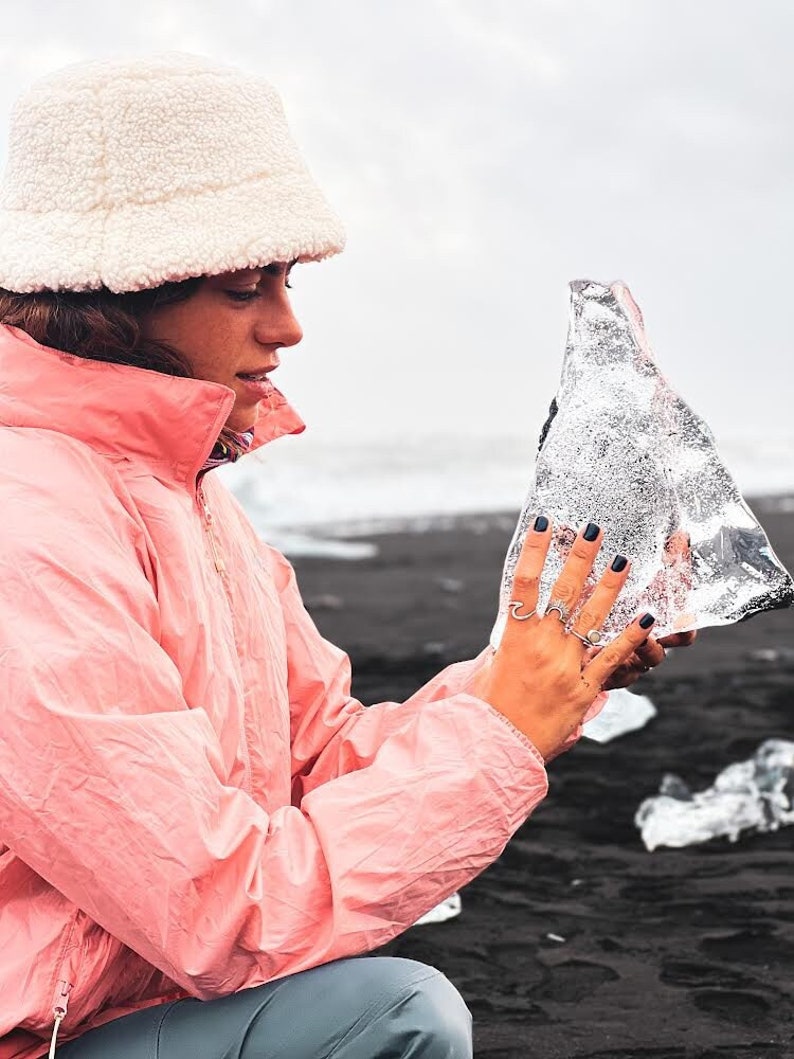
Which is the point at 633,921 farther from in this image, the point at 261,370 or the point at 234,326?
the point at 234,326

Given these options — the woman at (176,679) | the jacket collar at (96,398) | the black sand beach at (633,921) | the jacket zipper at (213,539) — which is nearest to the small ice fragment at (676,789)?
the black sand beach at (633,921)

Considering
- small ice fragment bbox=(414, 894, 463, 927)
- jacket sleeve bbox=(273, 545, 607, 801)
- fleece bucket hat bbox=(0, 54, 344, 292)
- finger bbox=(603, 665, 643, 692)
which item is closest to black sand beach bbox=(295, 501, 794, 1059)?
small ice fragment bbox=(414, 894, 463, 927)

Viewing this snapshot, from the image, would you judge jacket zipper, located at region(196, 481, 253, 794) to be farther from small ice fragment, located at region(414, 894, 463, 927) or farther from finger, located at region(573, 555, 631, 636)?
small ice fragment, located at region(414, 894, 463, 927)

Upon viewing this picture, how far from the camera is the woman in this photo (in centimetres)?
210

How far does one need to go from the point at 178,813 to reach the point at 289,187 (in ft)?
3.56

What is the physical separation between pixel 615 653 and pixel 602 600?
10 centimetres

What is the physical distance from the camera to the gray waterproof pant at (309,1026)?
2297 millimetres

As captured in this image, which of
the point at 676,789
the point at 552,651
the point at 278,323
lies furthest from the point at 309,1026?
the point at 676,789

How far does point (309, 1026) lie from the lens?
2307 millimetres

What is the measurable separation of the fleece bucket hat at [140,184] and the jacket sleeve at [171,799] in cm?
36

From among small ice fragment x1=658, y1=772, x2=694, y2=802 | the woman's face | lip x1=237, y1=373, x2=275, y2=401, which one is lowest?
small ice fragment x1=658, y1=772, x2=694, y2=802

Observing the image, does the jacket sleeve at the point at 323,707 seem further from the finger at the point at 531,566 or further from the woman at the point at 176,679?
the finger at the point at 531,566

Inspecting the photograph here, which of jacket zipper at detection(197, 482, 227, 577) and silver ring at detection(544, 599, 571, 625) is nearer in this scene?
silver ring at detection(544, 599, 571, 625)

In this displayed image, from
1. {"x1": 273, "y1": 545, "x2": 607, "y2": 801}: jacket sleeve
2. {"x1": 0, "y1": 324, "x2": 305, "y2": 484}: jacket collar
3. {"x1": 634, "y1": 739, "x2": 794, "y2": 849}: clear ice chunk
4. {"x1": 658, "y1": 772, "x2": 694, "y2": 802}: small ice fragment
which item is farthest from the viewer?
{"x1": 658, "y1": 772, "x2": 694, "y2": 802}: small ice fragment
